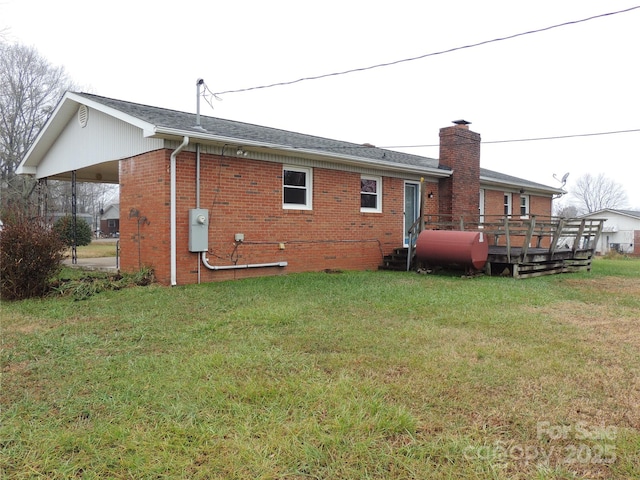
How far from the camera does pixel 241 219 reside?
941cm

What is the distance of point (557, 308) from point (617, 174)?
77.0 meters

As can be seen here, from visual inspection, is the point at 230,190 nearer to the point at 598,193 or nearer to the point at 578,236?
the point at 578,236

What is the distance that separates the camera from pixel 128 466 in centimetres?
244

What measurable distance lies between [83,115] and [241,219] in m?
5.40

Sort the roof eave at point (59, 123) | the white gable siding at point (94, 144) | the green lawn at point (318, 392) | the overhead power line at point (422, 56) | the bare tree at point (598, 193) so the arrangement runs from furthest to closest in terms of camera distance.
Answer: the bare tree at point (598, 193) → the white gable siding at point (94, 144) → the roof eave at point (59, 123) → the overhead power line at point (422, 56) → the green lawn at point (318, 392)

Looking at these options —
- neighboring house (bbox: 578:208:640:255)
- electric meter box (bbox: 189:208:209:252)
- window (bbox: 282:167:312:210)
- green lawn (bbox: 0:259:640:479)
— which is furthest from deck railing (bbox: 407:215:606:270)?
neighboring house (bbox: 578:208:640:255)

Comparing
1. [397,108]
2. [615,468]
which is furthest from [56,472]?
[397,108]

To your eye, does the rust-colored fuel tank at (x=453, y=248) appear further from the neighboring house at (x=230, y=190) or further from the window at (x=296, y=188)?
the window at (x=296, y=188)

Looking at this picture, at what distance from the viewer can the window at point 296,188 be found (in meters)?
10.3

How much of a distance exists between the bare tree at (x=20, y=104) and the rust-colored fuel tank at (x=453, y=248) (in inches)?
913

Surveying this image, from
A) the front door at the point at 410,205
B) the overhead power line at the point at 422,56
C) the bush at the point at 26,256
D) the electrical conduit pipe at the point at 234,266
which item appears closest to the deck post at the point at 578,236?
the front door at the point at 410,205

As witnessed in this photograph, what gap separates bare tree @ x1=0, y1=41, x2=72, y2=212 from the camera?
24.9 m

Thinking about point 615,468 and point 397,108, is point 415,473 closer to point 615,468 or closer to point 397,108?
point 615,468

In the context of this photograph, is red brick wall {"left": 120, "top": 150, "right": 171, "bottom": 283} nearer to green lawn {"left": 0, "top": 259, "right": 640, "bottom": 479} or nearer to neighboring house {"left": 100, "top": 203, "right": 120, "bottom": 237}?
green lawn {"left": 0, "top": 259, "right": 640, "bottom": 479}
